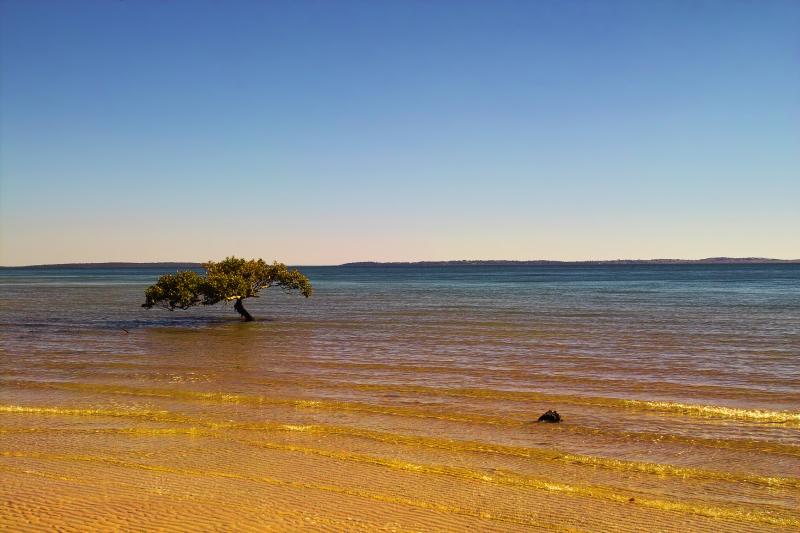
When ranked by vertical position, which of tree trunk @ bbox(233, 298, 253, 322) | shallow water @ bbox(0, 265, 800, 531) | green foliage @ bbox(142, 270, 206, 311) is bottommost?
shallow water @ bbox(0, 265, 800, 531)

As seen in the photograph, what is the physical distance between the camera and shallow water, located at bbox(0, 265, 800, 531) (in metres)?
11.3

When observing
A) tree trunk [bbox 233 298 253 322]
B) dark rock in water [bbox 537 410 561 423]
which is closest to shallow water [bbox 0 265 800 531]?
dark rock in water [bbox 537 410 561 423]

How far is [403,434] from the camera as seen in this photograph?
651 inches

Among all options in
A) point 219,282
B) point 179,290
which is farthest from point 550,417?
point 179,290

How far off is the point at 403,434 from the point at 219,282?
31.2 metres

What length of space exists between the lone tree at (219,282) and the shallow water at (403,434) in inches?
342

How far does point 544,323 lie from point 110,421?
33041mm

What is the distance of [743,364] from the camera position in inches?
1092

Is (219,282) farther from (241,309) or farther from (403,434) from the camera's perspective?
(403,434)

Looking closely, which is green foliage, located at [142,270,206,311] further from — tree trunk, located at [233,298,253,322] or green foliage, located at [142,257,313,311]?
tree trunk, located at [233,298,253,322]

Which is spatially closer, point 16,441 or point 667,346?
point 16,441

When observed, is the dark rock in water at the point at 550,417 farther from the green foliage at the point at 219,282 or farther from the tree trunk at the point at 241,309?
the tree trunk at the point at 241,309

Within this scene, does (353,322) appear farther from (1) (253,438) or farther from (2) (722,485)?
(2) (722,485)

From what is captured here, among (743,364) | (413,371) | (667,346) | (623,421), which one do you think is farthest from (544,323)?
(623,421)
